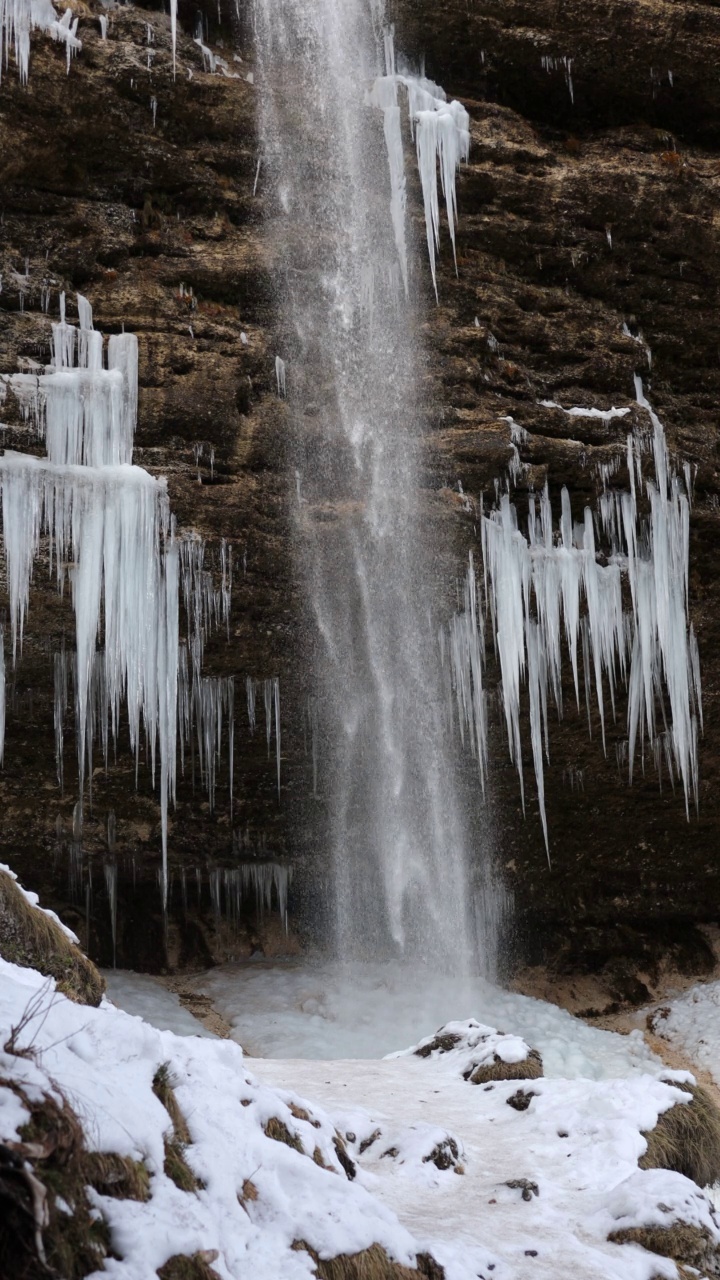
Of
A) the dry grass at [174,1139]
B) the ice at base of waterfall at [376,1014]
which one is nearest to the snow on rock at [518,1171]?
the dry grass at [174,1139]

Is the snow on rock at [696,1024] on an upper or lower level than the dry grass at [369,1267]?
lower

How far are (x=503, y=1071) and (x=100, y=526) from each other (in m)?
5.56

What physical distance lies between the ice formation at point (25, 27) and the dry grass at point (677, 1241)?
30.9 feet

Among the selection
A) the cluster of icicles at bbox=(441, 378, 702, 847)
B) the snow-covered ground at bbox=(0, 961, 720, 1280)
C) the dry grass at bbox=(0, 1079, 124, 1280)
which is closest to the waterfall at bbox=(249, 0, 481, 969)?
the cluster of icicles at bbox=(441, 378, 702, 847)

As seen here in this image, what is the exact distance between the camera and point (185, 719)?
11.1 meters

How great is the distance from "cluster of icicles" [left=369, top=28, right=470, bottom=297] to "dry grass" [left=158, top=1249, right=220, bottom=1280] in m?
Result: 9.18

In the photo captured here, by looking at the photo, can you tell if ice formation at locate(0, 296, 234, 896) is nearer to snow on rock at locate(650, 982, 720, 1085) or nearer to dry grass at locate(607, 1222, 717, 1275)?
dry grass at locate(607, 1222, 717, 1275)

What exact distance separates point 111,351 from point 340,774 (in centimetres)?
561

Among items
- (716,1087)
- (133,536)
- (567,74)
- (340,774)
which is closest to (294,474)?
(133,536)

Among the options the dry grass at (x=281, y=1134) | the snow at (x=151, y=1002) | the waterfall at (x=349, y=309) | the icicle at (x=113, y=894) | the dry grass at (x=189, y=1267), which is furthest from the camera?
the icicle at (x=113, y=894)

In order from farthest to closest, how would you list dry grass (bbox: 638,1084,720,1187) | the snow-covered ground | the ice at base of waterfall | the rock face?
the ice at base of waterfall, the rock face, dry grass (bbox: 638,1084,720,1187), the snow-covered ground

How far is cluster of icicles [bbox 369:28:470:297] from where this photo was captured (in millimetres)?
10164

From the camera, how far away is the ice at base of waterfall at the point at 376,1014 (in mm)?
11125

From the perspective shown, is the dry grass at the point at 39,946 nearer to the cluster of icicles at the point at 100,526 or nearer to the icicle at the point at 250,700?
the cluster of icicles at the point at 100,526
